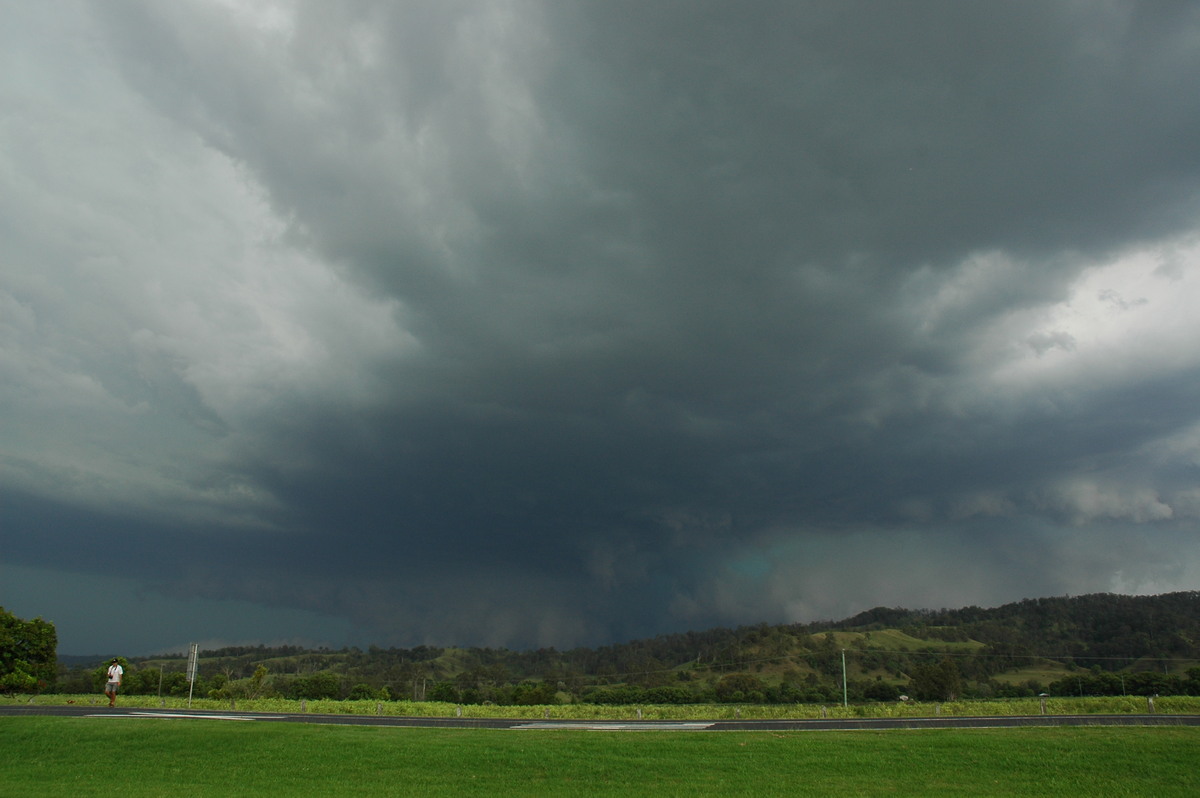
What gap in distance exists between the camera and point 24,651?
1905 inches

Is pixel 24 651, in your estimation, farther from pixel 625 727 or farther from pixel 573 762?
pixel 573 762

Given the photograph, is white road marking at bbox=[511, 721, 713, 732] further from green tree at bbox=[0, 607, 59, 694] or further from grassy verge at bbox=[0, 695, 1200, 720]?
green tree at bbox=[0, 607, 59, 694]

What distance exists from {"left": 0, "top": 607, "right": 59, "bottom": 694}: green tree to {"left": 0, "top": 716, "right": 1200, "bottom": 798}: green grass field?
1605 cm

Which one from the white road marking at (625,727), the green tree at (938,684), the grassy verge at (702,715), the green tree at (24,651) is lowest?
the green tree at (938,684)

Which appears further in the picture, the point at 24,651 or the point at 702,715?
the point at 702,715

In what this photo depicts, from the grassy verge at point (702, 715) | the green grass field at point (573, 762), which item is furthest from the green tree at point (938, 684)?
the green grass field at point (573, 762)

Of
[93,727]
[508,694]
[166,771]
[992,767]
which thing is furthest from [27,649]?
[508,694]

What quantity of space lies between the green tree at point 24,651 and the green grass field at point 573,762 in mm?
16055

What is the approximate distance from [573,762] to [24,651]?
140 ft

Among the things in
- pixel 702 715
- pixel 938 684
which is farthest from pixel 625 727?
pixel 938 684

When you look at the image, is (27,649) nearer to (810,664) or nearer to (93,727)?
(93,727)

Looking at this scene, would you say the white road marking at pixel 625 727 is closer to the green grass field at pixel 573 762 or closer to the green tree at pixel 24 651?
the green grass field at pixel 573 762

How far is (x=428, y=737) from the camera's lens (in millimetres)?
33938

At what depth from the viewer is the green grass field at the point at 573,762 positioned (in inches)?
928
